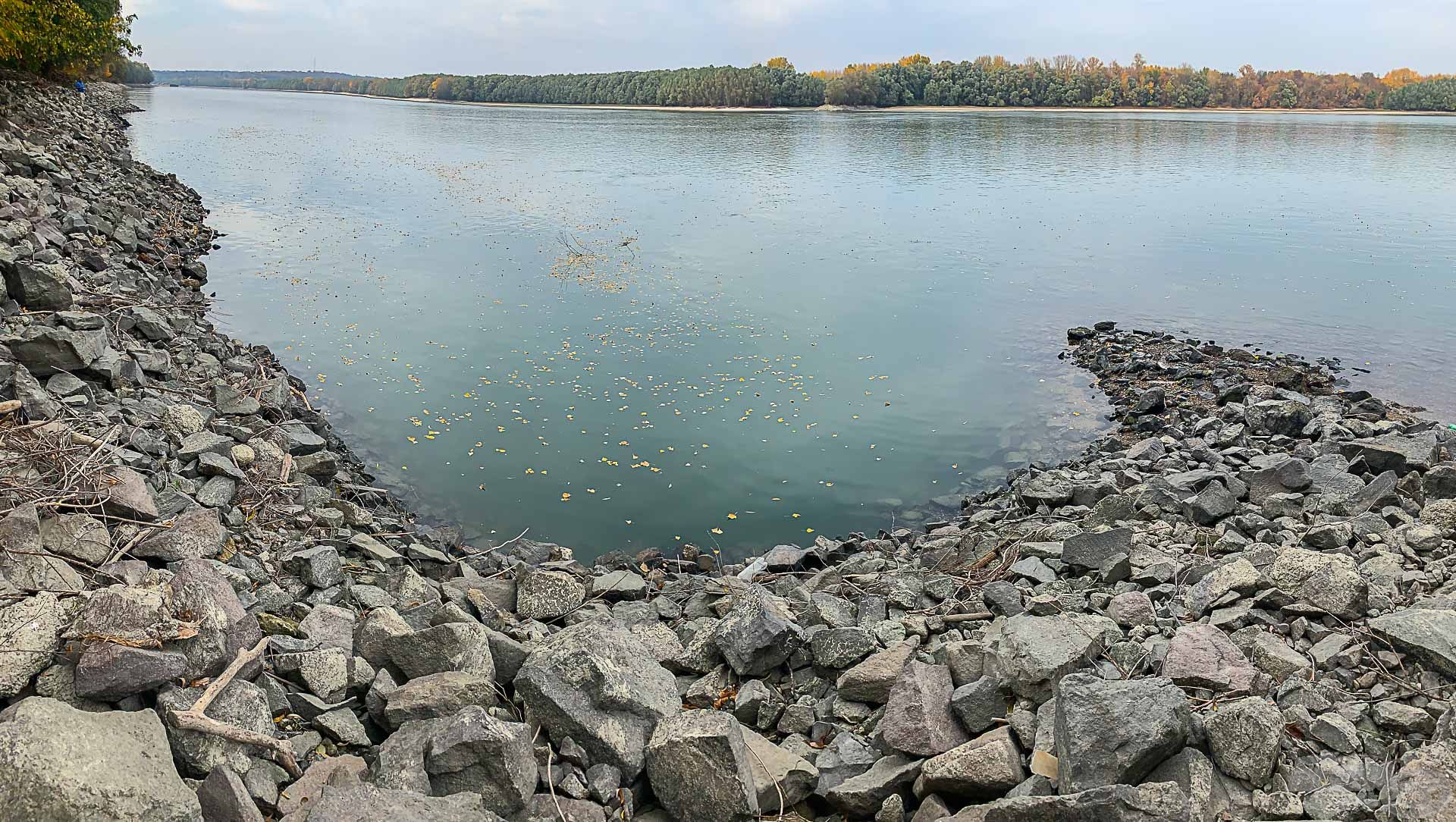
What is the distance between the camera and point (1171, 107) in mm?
152625

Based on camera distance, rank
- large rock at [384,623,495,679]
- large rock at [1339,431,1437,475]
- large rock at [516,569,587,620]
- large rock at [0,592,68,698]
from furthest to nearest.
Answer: large rock at [1339,431,1437,475], large rock at [516,569,587,620], large rock at [384,623,495,679], large rock at [0,592,68,698]

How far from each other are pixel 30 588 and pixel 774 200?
3874cm

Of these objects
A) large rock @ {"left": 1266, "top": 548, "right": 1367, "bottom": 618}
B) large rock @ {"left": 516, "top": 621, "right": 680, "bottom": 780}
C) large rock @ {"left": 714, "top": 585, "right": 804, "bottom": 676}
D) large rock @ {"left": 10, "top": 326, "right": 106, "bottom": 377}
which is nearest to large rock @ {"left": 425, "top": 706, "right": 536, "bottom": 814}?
large rock @ {"left": 516, "top": 621, "right": 680, "bottom": 780}

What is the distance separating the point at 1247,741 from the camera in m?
5.18

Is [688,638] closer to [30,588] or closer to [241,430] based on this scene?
[30,588]

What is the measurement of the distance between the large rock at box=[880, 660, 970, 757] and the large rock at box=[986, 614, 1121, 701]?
42 centimetres

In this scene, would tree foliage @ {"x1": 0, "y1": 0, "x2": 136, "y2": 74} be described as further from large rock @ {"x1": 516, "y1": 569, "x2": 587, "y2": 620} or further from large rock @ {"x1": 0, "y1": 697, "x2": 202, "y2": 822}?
large rock @ {"x1": 0, "y1": 697, "x2": 202, "y2": 822}

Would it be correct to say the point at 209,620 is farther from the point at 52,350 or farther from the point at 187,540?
the point at 52,350

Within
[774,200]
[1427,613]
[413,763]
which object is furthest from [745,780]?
[774,200]

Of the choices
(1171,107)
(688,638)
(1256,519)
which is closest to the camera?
(688,638)

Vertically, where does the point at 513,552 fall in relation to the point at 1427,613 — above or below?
below

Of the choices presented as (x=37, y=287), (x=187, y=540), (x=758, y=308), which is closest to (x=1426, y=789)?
(x=187, y=540)

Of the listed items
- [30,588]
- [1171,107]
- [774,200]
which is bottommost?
[30,588]

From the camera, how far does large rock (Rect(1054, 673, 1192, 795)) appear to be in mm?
5000
